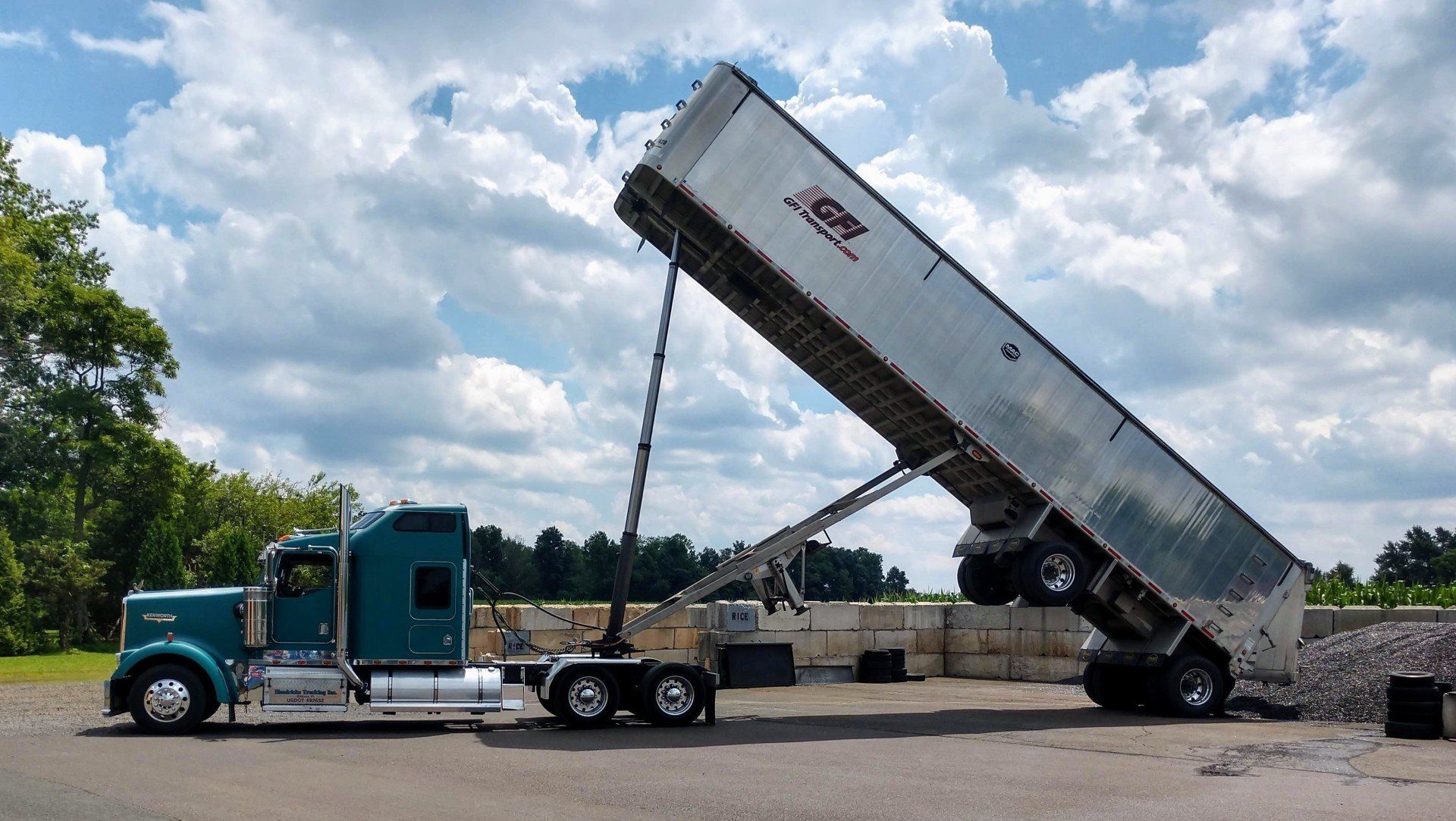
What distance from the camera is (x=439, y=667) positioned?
14.6m

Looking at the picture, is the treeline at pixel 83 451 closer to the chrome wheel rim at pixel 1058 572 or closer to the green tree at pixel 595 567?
the green tree at pixel 595 567

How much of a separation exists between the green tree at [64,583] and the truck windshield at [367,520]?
27.4 metres

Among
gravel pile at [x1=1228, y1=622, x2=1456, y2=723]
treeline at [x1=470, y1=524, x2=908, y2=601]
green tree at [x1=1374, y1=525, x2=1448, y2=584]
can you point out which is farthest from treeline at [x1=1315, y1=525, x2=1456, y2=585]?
gravel pile at [x1=1228, y1=622, x2=1456, y2=723]

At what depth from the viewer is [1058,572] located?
16891 millimetres

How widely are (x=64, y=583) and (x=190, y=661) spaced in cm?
2787

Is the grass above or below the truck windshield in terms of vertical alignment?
below

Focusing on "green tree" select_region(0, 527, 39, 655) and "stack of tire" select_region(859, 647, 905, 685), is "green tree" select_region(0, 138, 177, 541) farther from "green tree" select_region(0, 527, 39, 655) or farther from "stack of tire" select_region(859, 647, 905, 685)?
"stack of tire" select_region(859, 647, 905, 685)

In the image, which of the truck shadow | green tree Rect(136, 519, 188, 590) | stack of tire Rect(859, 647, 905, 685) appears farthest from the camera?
green tree Rect(136, 519, 188, 590)

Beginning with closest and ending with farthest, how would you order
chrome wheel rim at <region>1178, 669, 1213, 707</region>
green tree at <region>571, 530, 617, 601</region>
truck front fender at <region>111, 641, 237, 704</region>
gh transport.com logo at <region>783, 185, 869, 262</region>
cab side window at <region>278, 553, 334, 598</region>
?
1. truck front fender at <region>111, 641, 237, 704</region>
2. cab side window at <region>278, 553, 334, 598</region>
3. gh transport.com logo at <region>783, 185, 869, 262</region>
4. chrome wheel rim at <region>1178, 669, 1213, 707</region>
5. green tree at <region>571, 530, 617, 601</region>

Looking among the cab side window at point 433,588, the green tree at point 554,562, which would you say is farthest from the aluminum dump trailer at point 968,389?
the green tree at point 554,562

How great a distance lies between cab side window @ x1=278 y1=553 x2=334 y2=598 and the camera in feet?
47.5

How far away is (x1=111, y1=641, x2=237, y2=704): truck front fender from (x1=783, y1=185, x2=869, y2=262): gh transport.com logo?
905 centimetres

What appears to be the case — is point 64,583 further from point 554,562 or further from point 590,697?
point 554,562

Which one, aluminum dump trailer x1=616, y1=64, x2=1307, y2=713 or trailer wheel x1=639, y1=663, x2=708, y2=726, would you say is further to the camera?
aluminum dump trailer x1=616, y1=64, x2=1307, y2=713
